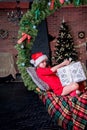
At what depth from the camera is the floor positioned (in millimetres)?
4113

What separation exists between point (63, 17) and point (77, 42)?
950 millimetres

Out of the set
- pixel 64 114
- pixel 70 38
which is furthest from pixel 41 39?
pixel 64 114

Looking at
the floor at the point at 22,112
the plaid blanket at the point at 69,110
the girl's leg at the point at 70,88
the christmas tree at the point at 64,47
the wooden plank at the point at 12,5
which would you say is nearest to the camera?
the plaid blanket at the point at 69,110

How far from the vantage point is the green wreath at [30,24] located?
390 cm

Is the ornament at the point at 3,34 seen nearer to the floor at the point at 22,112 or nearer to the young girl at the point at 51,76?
the floor at the point at 22,112

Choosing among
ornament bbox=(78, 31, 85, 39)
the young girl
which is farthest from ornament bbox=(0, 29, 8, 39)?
the young girl

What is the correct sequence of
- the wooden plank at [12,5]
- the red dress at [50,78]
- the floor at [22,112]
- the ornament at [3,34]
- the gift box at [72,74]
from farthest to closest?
the ornament at [3,34]
the wooden plank at [12,5]
the floor at [22,112]
the red dress at [50,78]
the gift box at [72,74]

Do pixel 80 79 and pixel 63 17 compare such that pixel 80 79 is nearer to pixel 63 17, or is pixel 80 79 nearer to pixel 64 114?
pixel 64 114

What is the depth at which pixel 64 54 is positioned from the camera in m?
8.59

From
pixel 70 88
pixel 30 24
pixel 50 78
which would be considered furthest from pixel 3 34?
pixel 70 88

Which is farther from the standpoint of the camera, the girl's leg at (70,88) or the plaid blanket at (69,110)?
the girl's leg at (70,88)

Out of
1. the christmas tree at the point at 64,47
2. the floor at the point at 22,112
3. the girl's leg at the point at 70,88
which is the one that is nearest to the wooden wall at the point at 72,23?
the christmas tree at the point at 64,47

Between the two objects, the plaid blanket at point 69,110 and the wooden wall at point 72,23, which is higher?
the wooden wall at point 72,23

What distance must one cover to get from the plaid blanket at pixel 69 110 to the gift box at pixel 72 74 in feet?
1.47
